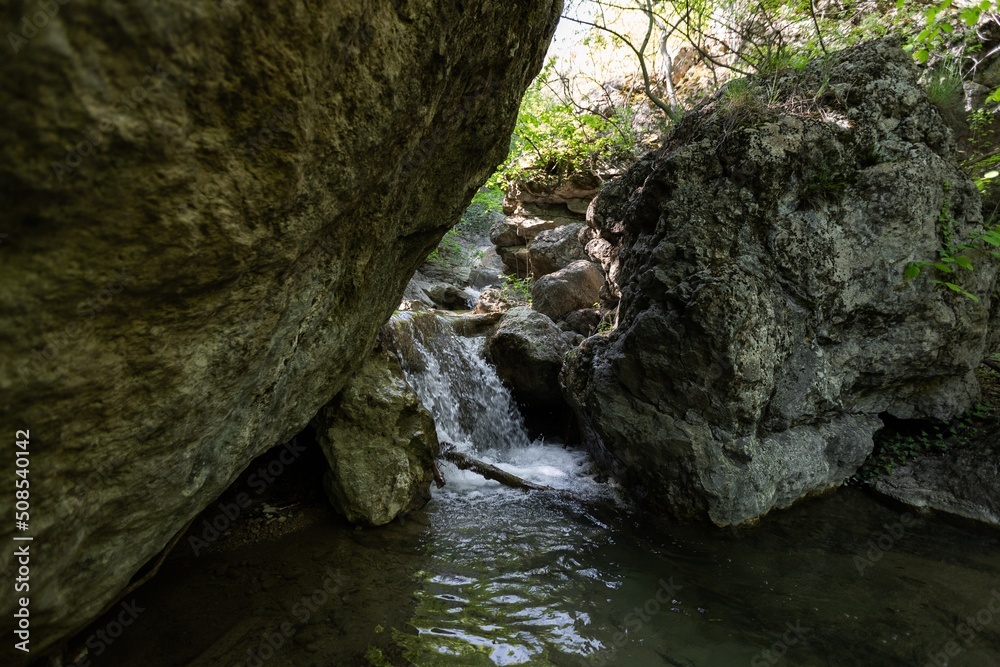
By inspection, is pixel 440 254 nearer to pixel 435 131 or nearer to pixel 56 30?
pixel 435 131

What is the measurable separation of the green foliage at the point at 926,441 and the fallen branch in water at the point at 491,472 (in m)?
3.98

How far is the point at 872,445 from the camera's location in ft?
17.4

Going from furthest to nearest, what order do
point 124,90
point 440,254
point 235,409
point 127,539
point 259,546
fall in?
point 440,254 < point 259,546 < point 235,409 < point 127,539 < point 124,90

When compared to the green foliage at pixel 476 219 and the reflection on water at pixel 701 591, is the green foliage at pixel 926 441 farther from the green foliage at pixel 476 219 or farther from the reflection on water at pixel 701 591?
the green foliage at pixel 476 219

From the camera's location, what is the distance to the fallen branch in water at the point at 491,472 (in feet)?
18.6

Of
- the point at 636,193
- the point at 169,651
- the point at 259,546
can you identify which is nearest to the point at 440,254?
the point at 636,193

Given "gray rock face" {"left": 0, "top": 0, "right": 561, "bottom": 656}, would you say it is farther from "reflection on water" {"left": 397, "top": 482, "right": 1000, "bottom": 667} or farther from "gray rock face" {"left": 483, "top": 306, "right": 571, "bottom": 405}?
"gray rock face" {"left": 483, "top": 306, "right": 571, "bottom": 405}

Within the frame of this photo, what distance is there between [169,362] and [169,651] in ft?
6.90

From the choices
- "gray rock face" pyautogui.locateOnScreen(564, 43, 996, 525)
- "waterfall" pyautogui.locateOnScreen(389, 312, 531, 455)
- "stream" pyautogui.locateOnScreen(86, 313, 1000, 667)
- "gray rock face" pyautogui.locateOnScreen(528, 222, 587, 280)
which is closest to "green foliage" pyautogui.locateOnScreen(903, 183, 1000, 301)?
"gray rock face" pyautogui.locateOnScreen(564, 43, 996, 525)

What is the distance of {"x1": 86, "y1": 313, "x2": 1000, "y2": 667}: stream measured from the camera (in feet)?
9.89

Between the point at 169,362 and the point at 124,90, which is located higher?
the point at 124,90

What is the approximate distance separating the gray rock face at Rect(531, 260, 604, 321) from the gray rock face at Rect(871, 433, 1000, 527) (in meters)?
5.74

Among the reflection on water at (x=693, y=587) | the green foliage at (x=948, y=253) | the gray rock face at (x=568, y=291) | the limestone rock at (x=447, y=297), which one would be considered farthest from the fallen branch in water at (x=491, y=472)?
the limestone rock at (x=447, y=297)

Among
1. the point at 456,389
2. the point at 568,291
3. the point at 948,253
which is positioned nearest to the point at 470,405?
the point at 456,389
